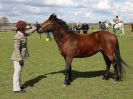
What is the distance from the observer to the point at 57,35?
37.9 ft

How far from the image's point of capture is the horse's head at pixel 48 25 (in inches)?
444

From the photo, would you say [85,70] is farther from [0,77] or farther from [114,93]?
[114,93]

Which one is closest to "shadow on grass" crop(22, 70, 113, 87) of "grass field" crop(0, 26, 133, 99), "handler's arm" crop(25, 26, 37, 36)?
"grass field" crop(0, 26, 133, 99)

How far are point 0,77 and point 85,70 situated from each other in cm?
378

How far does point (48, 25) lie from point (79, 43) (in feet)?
4.13

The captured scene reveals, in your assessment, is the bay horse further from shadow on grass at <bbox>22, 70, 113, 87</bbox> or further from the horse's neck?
shadow on grass at <bbox>22, 70, 113, 87</bbox>

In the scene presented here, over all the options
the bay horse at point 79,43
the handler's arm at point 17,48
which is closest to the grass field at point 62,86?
the bay horse at point 79,43

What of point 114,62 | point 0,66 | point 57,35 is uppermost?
point 57,35

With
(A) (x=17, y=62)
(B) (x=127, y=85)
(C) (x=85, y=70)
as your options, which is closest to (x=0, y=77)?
(A) (x=17, y=62)

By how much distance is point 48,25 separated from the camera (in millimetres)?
11359

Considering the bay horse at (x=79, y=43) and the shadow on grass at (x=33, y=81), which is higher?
the bay horse at (x=79, y=43)

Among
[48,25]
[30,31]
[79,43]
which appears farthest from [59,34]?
[30,31]

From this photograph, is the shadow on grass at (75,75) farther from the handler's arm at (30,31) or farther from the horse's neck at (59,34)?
the handler's arm at (30,31)

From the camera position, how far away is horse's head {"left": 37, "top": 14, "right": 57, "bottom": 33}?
37.0 ft
